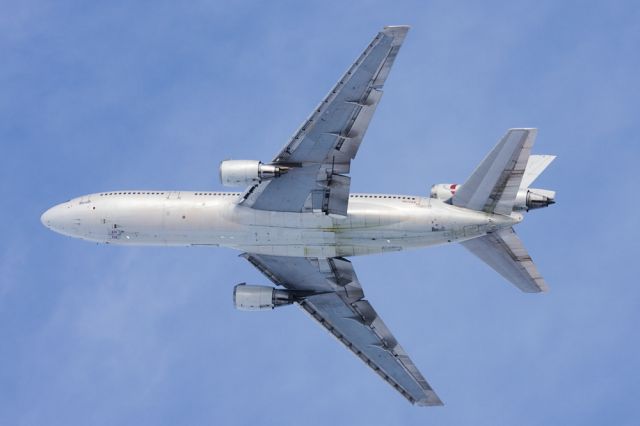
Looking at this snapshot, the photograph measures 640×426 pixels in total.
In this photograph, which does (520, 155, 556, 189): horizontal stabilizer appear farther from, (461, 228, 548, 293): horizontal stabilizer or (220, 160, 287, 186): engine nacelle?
(220, 160, 287, 186): engine nacelle

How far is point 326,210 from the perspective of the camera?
73000mm

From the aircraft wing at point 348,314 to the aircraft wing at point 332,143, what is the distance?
22.9 ft

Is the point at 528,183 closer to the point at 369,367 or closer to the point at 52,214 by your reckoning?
the point at 369,367

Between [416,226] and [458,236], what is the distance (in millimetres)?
3017

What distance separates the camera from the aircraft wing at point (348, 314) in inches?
3132

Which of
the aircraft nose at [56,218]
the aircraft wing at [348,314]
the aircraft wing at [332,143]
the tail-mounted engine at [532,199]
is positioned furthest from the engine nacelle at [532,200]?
the aircraft nose at [56,218]

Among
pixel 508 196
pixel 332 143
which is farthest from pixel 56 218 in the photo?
pixel 508 196

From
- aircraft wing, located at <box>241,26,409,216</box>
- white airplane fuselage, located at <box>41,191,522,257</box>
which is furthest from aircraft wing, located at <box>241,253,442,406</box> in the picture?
aircraft wing, located at <box>241,26,409,216</box>

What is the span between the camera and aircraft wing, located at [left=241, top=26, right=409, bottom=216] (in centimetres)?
6588

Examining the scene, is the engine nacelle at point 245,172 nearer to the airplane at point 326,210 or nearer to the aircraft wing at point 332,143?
the airplane at point 326,210

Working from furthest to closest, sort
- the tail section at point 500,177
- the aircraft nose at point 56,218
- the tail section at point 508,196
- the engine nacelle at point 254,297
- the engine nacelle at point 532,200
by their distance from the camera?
the engine nacelle at point 254,297 → the aircraft nose at point 56,218 → the engine nacelle at point 532,200 → the tail section at point 508,196 → the tail section at point 500,177

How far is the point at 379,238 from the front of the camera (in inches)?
2901

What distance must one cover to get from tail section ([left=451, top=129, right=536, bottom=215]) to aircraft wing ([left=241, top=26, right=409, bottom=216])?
820 centimetres

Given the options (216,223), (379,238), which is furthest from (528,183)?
(216,223)
